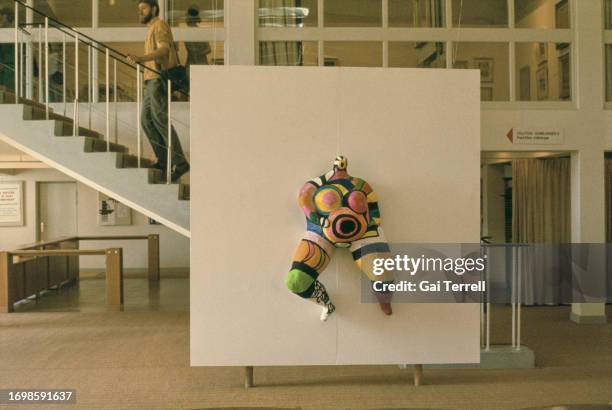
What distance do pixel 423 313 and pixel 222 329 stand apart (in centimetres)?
163

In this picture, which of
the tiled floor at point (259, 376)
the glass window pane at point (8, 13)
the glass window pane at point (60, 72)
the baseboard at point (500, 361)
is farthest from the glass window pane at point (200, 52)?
the baseboard at point (500, 361)

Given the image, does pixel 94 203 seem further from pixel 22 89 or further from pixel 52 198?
pixel 22 89

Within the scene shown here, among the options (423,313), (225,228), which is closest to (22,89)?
(225,228)

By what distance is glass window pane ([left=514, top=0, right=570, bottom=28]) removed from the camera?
8750 millimetres

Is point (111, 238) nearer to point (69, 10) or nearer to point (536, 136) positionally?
point (69, 10)

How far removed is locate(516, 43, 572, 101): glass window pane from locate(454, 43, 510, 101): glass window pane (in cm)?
17

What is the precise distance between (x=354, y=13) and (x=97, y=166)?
13.3 ft

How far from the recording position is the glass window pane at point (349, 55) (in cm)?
868

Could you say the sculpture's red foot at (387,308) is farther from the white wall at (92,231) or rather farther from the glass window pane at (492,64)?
the white wall at (92,231)

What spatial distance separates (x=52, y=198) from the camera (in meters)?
13.9

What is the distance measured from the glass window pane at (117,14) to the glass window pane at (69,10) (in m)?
0.19

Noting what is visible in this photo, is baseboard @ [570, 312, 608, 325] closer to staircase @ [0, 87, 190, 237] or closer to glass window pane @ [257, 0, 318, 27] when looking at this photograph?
glass window pane @ [257, 0, 318, 27]

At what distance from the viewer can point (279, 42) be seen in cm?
858

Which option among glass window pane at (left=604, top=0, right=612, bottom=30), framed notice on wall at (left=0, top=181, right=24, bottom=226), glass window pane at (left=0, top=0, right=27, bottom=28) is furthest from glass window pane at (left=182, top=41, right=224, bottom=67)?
framed notice on wall at (left=0, top=181, right=24, bottom=226)
